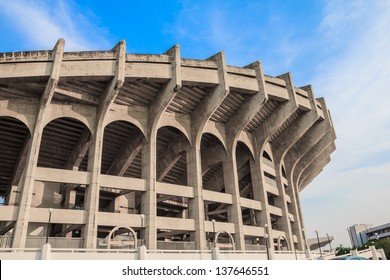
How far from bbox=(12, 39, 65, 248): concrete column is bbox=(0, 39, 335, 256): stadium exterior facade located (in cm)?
8

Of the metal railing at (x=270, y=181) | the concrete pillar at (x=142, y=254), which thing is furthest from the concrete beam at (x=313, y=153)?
the concrete pillar at (x=142, y=254)

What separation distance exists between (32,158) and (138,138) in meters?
10.7

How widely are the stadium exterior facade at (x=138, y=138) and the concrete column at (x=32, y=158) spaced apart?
0.08 meters

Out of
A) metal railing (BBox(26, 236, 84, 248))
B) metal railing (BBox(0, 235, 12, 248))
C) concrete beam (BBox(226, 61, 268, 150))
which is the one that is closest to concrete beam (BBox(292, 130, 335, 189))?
concrete beam (BBox(226, 61, 268, 150))

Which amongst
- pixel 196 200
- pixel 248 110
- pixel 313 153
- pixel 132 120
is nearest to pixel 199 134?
pixel 248 110

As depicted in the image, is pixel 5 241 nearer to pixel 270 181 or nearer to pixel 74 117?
pixel 74 117

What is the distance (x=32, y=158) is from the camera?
79.1 ft

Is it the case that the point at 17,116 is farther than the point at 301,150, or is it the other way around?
the point at 301,150

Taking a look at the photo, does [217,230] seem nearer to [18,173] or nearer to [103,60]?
[103,60]

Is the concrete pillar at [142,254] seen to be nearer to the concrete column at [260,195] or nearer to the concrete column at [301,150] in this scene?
the concrete column at [260,195]

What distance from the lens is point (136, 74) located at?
1034 inches

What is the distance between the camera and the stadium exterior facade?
961 inches

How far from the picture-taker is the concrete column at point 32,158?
21891 mm
